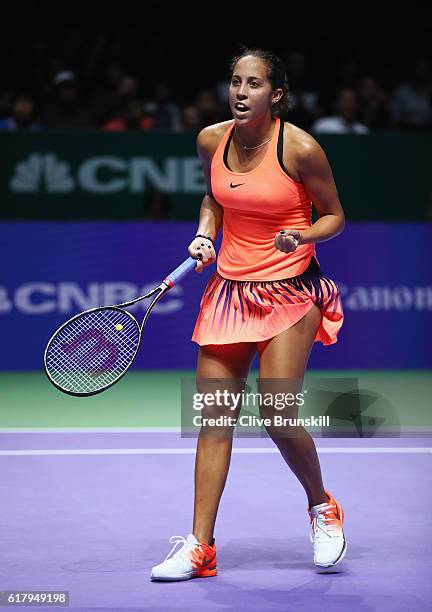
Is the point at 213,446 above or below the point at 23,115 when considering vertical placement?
below

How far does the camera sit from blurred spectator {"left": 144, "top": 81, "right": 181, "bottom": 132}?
11.4 metres

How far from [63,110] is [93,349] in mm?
6718

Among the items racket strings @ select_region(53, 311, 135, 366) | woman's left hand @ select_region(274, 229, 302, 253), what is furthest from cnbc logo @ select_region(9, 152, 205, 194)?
woman's left hand @ select_region(274, 229, 302, 253)

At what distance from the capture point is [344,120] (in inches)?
433

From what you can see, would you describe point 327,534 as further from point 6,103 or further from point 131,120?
point 6,103

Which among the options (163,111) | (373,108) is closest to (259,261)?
(163,111)

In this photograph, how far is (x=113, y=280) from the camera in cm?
876

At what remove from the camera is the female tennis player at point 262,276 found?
4371 mm

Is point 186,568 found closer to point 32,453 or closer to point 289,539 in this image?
point 289,539

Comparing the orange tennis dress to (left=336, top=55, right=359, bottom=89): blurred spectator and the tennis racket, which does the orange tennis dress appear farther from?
(left=336, top=55, right=359, bottom=89): blurred spectator

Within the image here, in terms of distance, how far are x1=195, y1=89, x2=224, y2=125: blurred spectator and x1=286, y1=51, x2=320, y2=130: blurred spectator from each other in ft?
2.15

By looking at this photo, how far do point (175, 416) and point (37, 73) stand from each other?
5.57 m

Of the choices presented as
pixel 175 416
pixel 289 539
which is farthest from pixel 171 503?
pixel 175 416

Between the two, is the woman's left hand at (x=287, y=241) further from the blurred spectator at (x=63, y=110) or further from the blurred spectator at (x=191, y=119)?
the blurred spectator at (x=63, y=110)
